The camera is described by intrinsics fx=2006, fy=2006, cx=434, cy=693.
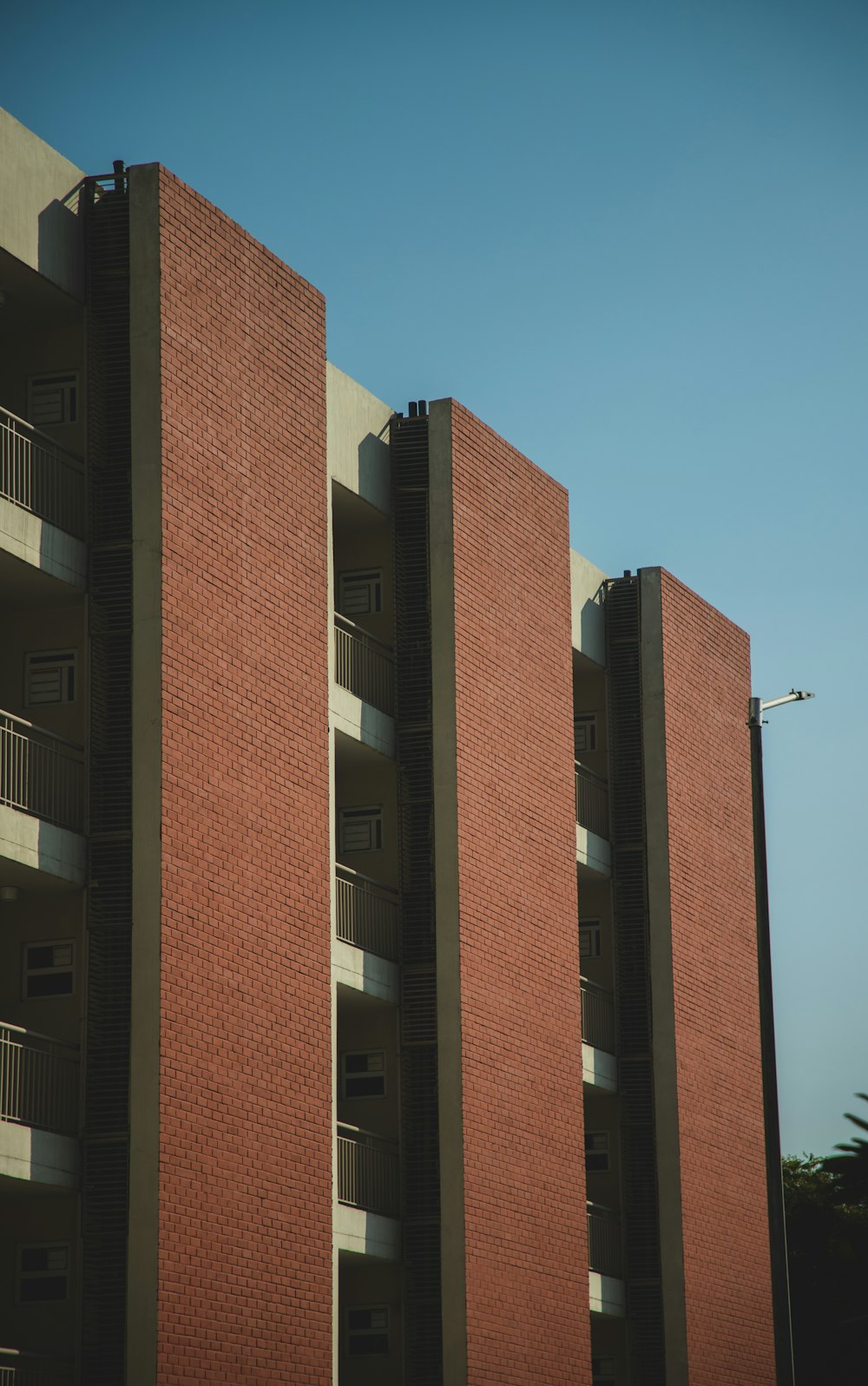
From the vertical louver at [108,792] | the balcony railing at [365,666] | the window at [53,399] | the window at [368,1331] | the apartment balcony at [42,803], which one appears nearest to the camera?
the vertical louver at [108,792]

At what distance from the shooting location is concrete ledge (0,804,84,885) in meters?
25.0

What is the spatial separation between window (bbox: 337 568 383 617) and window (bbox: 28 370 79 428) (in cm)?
845

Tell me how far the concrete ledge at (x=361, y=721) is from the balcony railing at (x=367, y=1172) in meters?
6.18

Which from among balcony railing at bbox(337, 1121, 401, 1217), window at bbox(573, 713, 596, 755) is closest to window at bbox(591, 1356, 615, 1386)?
balcony railing at bbox(337, 1121, 401, 1217)

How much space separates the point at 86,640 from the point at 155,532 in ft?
5.84

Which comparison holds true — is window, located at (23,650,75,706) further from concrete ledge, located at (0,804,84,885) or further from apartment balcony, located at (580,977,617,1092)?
apartment balcony, located at (580,977,617,1092)

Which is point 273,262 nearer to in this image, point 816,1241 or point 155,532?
point 155,532

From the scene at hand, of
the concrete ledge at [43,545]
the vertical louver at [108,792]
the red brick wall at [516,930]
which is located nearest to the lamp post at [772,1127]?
the red brick wall at [516,930]

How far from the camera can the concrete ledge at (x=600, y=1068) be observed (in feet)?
129

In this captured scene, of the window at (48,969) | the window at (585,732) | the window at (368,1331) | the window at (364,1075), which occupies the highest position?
the window at (585,732)

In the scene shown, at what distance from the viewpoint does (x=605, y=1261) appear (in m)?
39.4

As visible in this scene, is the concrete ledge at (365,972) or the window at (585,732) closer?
the concrete ledge at (365,972)

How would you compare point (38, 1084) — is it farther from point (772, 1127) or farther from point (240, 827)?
point (772, 1127)

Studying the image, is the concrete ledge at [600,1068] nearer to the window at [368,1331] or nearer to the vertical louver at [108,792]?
the window at [368,1331]
